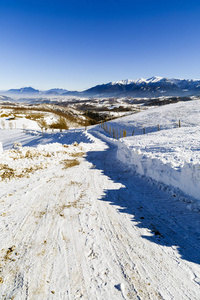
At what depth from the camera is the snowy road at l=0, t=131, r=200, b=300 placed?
319cm

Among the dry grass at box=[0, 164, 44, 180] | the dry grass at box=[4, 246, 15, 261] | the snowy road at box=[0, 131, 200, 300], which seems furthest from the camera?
the dry grass at box=[0, 164, 44, 180]

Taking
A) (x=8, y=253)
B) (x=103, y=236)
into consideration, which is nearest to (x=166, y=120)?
(x=103, y=236)

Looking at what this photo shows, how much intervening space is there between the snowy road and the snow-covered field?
2 cm

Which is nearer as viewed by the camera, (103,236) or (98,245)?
(98,245)

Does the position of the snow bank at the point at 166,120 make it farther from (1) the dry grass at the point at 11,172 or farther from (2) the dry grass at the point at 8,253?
(2) the dry grass at the point at 8,253

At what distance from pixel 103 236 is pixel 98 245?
376 millimetres

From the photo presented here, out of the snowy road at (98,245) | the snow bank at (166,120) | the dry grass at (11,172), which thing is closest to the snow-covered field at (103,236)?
the snowy road at (98,245)

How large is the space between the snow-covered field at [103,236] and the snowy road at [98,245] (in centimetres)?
2

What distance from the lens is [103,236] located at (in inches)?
182

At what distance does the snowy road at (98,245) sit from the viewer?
10.5 feet

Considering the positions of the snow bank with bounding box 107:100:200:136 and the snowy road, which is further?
the snow bank with bounding box 107:100:200:136

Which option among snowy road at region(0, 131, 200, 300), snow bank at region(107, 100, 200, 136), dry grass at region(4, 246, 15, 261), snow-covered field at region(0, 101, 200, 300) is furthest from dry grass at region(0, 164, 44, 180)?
snow bank at region(107, 100, 200, 136)

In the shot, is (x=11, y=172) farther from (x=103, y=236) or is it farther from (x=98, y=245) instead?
(x=98, y=245)

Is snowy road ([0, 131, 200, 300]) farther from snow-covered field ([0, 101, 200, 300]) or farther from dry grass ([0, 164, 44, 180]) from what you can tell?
dry grass ([0, 164, 44, 180])
